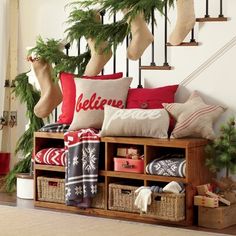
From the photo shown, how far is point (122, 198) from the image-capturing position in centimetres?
460

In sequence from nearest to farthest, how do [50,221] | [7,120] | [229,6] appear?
1. [50,221]
2. [229,6]
3. [7,120]

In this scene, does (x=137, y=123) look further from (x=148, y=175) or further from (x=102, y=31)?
(x=102, y=31)

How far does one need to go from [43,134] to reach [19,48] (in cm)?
168

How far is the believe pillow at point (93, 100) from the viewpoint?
191 inches

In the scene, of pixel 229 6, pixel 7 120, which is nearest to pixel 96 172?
pixel 229 6

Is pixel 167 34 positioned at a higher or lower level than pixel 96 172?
higher

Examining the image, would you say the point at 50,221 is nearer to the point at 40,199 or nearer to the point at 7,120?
the point at 40,199

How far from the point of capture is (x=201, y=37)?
4.79m

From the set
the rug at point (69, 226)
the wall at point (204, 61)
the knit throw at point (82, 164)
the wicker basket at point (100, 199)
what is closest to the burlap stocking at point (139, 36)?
the wall at point (204, 61)

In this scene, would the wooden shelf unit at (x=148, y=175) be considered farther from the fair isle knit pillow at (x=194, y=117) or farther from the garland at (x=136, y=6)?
the garland at (x=136, y=6)

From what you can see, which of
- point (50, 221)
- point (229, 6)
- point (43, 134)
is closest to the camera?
point (50, 221)

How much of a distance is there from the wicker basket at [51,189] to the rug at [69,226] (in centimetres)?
27

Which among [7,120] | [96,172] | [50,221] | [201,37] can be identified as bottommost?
[50,221]

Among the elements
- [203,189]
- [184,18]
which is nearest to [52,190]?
[203,189]
